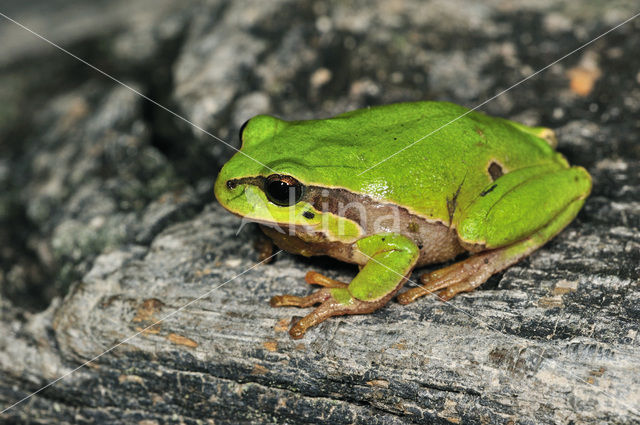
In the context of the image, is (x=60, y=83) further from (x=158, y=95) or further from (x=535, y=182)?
(x=535, y=182)

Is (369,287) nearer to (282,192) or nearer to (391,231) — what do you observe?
(391,231)

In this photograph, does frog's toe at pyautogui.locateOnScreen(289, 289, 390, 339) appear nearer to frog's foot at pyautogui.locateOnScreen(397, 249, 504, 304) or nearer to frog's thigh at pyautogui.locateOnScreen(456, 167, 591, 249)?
frog's foot at pyautogui.locateOnScreen(397, 249, 504, 304)

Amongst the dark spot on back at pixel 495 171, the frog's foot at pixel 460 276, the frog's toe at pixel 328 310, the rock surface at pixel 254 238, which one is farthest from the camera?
the dark spot on back at pixel 495 171

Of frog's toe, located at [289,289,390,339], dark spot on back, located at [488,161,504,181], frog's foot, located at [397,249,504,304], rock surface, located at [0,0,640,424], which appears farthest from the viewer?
dark spot on back, located at [488,161,504,181]

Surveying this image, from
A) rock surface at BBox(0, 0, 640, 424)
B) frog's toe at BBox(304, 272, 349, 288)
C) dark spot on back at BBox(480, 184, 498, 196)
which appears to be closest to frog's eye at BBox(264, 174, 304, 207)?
frog's toe at BBox(304, 272, 349, 288)

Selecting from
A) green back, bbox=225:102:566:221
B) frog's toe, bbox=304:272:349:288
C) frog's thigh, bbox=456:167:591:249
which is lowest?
frog's toe, bbox=304:272:349:288

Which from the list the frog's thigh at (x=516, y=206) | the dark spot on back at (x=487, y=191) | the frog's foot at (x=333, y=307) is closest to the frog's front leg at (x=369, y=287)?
the frog's foot at (x=333, y=307)

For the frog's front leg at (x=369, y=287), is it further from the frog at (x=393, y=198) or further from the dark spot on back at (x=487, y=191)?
the dark spot on back at (x=487, y=191)
